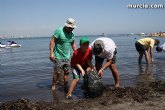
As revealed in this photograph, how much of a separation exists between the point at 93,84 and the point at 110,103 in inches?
29.9

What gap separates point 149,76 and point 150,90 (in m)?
3.17

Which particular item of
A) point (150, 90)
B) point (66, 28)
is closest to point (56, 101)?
point (66, 28)

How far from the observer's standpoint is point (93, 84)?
6.96 meters

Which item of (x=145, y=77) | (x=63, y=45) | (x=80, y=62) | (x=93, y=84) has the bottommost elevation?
(x=145, y=77)

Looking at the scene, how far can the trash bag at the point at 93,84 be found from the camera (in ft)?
22.8

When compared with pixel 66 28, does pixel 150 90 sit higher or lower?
lower

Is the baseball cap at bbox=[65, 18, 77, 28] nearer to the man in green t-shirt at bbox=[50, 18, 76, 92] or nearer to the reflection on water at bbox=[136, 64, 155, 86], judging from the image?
the man in green t-shirt at bbox=[50, 18, 76, 92]

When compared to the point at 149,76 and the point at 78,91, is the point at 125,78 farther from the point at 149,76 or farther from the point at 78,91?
the point at 78,91

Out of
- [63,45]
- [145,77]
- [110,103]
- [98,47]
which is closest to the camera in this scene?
[110,103]

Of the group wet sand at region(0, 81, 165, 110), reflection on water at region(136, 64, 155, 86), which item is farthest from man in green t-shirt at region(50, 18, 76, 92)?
reflection on water at region(136, 64, 155, 86)

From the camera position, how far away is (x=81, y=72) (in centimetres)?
704

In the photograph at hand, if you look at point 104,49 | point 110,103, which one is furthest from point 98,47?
point 110,103

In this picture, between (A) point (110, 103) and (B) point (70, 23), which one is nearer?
(A) point (110, 103)

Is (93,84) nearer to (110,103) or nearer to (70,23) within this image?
(110,103)
